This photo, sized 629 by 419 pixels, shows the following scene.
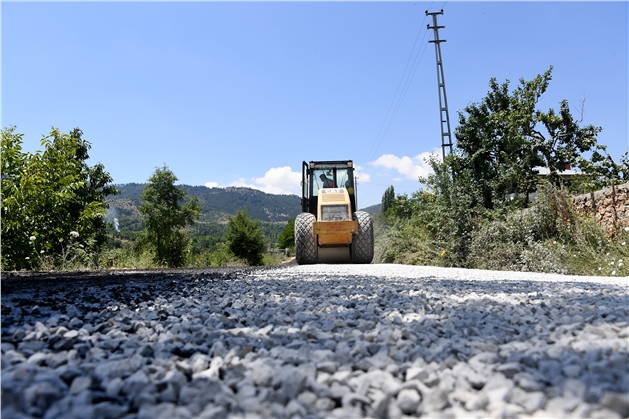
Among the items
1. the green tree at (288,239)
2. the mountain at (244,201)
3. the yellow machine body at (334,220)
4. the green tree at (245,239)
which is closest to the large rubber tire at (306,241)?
the yellow machine body at (334,220)

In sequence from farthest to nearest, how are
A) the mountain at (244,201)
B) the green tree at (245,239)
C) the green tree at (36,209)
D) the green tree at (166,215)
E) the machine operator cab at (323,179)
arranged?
1. the mountain at (244,201)
2. the green tree at (245,239)
3. the green tree at (166,215)
4. the machine operator cab at (323,179)
5. the green tree at (36,209)

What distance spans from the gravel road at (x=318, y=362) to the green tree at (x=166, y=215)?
20.7 meters

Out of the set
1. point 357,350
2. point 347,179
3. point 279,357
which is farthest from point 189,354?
point 347,179

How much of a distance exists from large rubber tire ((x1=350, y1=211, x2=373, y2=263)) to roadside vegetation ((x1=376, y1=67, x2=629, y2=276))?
225cm

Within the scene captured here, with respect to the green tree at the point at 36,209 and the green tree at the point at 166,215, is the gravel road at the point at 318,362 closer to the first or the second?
the green tree at the point at 36,209

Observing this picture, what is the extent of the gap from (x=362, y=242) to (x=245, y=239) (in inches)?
859

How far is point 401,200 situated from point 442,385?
1498cm

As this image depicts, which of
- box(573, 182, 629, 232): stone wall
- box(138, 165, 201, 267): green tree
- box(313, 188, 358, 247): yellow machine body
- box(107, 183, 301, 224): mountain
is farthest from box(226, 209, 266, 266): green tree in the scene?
box(107, 183, 301, 224): mountain

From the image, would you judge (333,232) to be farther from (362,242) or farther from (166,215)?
(166,215)

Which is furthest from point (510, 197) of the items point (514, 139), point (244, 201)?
point (244, 201)

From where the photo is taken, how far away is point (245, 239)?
30719 millimetres

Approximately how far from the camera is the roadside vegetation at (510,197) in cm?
741

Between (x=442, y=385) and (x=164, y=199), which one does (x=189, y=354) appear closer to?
(x=442, y=385)

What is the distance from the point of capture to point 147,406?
1014 millimetres
